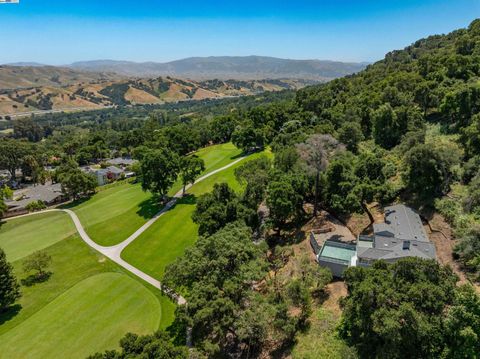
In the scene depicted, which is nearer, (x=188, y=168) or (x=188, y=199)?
(x=188, y=199)

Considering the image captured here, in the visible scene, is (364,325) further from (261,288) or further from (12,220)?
(12,220)

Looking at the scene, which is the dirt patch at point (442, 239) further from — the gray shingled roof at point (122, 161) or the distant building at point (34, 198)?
the gray shingled roof at point (122, 161)

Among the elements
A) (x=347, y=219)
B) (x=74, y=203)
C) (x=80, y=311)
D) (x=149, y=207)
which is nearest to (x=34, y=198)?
(x=74, y=203)

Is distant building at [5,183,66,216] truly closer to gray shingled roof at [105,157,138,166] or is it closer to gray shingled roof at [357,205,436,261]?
gray shingled roof at [105,157,138,166]

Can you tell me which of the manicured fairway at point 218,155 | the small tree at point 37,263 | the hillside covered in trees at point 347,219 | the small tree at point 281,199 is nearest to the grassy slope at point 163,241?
the hillside covered in trees at point 347,219

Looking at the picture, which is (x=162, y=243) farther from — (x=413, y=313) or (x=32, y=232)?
(x=413, y=313)

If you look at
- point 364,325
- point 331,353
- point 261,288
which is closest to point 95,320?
point 261,288
